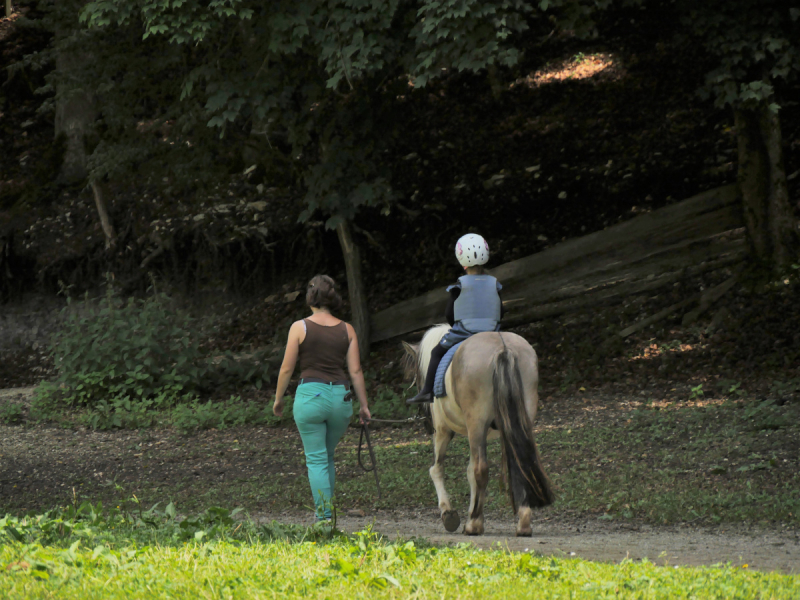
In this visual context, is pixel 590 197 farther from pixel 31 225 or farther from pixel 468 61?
pixel 31 225

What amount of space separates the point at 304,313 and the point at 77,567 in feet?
44.2

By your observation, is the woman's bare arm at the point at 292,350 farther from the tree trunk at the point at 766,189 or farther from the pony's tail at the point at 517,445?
the tree trunk at the point at 766,189

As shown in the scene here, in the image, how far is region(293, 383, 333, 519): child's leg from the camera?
6348mm

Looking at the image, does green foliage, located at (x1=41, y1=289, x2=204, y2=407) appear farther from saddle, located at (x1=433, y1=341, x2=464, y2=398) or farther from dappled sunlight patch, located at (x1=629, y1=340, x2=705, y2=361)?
saddle, located at (x1=433, y1=341, x2=464, y2=398)

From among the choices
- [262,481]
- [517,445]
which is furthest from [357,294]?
[517,445]

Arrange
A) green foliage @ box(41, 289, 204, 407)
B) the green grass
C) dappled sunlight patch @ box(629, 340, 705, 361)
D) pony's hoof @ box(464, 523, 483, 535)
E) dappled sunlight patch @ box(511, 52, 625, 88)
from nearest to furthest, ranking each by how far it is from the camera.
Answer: the green grass → pony's hoof @ box(464, 523, 483, 535) → dappled sunlight patch @ box(629, 340, 705, 361) → green foliage @ box(41, 289, 204, 407) → dappled sunlight patch @ box(511, 52, 625, 88)

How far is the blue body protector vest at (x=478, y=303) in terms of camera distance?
689 centimetres

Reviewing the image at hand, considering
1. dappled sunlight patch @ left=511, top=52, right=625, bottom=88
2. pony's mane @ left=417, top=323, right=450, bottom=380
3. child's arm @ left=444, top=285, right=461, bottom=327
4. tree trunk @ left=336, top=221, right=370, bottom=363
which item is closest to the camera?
child's arm @ left=444, top=285, right=461, bottom=327

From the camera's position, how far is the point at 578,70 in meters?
21.0

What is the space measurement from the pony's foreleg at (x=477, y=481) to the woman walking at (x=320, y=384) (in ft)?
3.15

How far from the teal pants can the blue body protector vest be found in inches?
A: 45.7

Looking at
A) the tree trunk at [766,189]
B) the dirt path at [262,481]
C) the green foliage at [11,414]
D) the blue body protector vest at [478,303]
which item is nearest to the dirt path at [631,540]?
the dirt path at [262,481]

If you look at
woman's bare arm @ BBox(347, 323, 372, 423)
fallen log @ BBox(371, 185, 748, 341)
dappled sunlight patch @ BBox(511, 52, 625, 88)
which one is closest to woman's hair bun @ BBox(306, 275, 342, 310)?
woman's bare arm @ BBox(347, 323, 372, 423)

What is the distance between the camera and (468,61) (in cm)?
1016
